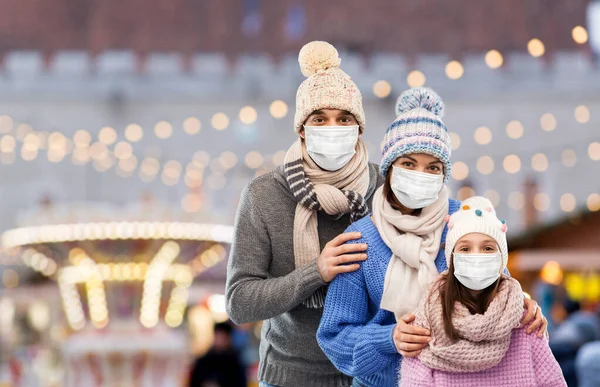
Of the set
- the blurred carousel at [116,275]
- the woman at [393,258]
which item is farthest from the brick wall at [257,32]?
the woman at [393,258]

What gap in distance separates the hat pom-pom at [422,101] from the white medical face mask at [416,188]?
0.21m

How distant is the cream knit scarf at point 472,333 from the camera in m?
2.03

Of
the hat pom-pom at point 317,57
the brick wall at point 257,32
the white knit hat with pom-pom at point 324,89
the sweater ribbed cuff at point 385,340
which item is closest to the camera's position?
the sweater ribbed cuff at point 385,340

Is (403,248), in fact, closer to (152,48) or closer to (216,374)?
(216,374)

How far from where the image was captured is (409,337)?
209cm

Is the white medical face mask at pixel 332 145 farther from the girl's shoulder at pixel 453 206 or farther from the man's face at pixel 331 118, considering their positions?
the girl's shoulder at pixel 453 206

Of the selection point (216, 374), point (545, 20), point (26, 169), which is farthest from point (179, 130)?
point (216, 374)

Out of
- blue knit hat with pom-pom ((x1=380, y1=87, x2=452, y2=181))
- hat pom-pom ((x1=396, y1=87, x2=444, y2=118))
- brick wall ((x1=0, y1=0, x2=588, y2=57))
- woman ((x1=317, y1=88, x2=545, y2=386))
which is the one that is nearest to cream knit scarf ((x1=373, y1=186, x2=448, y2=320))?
woman ((x1=317, y1=88, x2=545, y2=386))

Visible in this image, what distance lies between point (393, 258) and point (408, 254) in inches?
1.9

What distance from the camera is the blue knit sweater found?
7.23 ft

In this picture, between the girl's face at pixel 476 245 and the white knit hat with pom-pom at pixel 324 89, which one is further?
the white knit hat with pom-pom at pixel 324 89

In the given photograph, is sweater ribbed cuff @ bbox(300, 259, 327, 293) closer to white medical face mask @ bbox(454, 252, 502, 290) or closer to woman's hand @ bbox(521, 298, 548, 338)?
white medical face mask @ bbox(454, 252, 502, 290)

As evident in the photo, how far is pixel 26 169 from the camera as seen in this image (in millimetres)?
19109

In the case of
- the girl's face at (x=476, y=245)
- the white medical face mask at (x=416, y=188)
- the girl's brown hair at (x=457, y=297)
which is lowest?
the girl's brown hair at (x=457, y=297)
